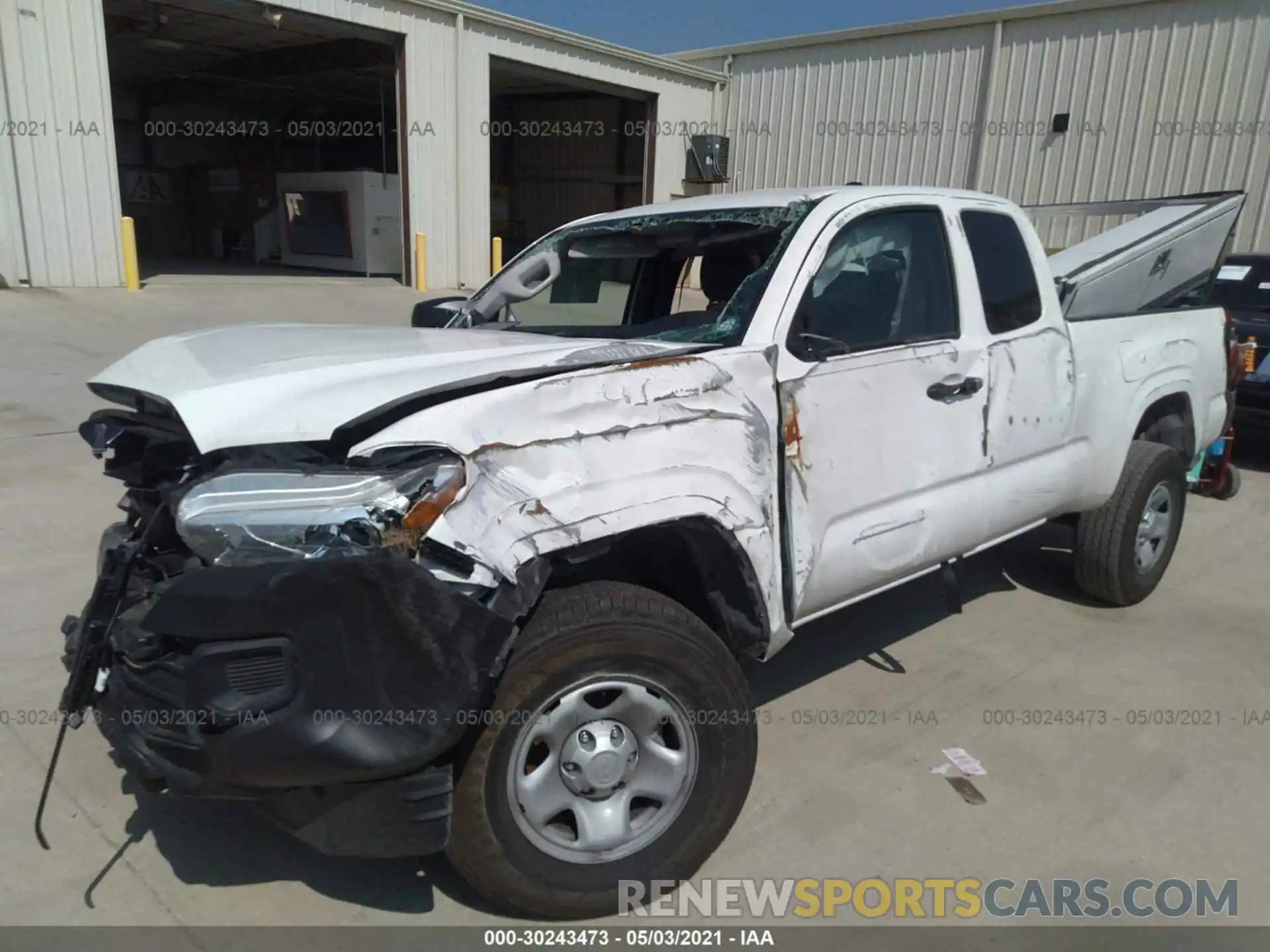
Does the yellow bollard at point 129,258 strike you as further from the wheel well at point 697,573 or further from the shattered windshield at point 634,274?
the wheel well at point 697,573

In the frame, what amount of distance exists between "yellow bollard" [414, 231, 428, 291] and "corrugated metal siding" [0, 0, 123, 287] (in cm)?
450

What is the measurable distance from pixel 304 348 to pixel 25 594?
2.57 m

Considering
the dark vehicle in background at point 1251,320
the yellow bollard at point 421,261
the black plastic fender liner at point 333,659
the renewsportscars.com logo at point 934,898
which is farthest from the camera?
the yellow bollard at point 421,261

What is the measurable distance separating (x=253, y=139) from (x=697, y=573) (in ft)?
90.6

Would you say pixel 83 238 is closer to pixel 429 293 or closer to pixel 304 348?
pixel 429 293

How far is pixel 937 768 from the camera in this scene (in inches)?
125

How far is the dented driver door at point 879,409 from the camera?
2.82 metres

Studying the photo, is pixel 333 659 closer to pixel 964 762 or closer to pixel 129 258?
pixel 964 762

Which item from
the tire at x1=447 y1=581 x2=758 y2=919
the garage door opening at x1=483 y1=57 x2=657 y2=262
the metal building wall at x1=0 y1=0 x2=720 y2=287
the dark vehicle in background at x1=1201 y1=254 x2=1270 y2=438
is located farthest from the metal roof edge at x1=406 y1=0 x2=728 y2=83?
the tire at x1=447 y1=581 x2=758 y2=919

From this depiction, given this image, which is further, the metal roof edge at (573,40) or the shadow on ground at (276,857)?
the metal roof edge at (573,40)

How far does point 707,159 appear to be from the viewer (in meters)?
19.7

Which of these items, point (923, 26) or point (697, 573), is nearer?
point (697, 573)

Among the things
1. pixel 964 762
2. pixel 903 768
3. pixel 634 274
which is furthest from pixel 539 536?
pixel 634 274

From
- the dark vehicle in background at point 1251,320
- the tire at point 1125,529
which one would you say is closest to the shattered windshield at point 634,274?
the tire at point 1125,529
